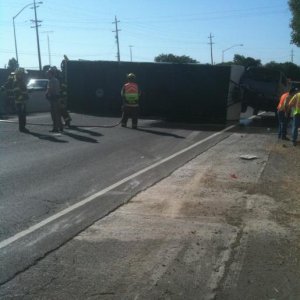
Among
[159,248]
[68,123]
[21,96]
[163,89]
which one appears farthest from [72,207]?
[163,89]

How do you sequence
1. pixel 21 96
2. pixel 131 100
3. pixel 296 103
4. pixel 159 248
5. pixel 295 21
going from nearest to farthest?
pixel 159 248
pixel 296 103
pixel 21 96
pixel 131 100
pixel 295 21

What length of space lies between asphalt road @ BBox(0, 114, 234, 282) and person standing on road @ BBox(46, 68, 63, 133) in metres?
0.39

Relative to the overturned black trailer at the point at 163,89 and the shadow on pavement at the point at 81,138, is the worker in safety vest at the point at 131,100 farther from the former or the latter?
the shadow on pavement at the point at 81,138

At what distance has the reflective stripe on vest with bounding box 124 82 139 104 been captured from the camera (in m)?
17.9

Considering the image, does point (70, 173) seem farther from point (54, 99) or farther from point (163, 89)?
point (163, 89)

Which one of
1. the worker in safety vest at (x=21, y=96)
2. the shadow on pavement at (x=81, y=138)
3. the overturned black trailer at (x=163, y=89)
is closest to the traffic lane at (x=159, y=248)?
the shadow on pavement at (x=81, y=138)

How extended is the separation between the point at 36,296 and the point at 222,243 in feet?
7.11

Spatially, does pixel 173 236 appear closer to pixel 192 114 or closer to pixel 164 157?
pixel 164 157

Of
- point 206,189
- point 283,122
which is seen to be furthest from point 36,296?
point 283,122

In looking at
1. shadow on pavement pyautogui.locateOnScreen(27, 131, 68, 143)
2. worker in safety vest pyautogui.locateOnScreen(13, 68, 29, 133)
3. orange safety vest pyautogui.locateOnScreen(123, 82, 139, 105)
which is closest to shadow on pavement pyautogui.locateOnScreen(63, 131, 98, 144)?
shadow on pavement pyautogui.locateOnScreen(27, 131, 68, 143)

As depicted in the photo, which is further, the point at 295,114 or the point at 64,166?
the point at 295,114

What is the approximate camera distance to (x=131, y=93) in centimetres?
1792

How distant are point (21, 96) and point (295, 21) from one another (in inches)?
1259

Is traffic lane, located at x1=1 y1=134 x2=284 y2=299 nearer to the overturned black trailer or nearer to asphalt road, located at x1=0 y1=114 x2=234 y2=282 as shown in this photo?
asphalt road, located at x1=0 y1=114 x2=234 y2=282
